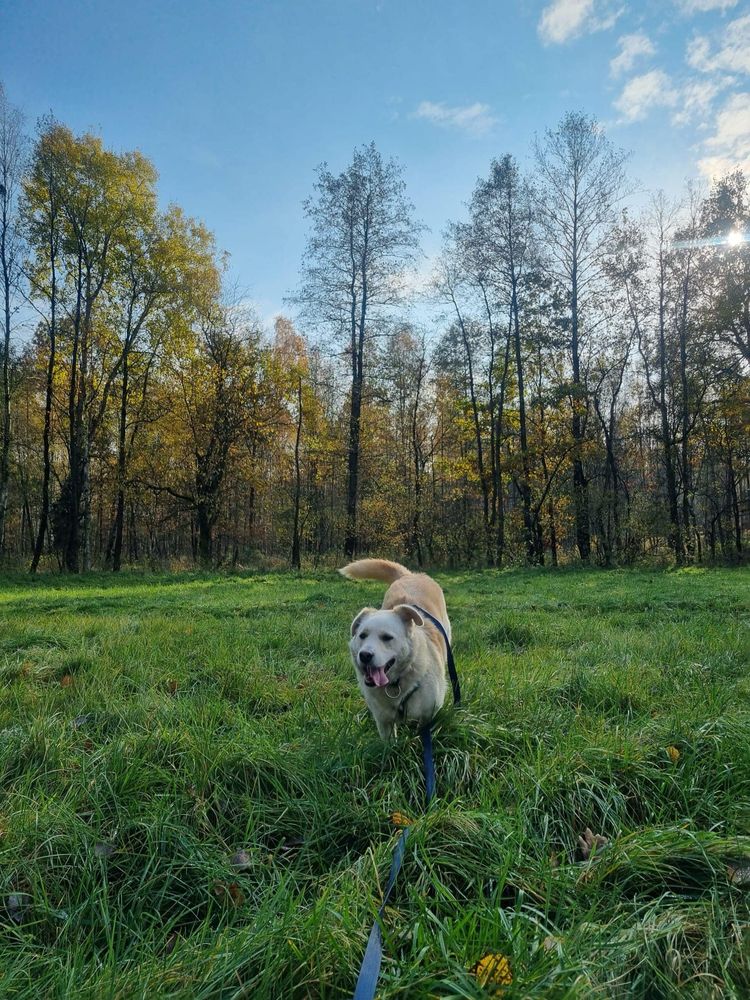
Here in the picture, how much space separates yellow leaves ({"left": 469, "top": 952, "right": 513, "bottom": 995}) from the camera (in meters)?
1.36

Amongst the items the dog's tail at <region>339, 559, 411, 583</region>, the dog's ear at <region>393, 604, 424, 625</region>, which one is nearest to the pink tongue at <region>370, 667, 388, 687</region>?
the dog's ear at <region>393, 604, 424, 625</region>

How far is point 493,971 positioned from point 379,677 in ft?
5.75

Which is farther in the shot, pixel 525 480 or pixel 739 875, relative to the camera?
pixel 525 480

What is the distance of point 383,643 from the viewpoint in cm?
327

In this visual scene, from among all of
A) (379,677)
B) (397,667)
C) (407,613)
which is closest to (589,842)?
(379,677)

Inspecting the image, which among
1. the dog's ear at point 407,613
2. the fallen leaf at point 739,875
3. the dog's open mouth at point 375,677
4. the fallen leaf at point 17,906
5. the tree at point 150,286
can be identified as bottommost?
the fallen leaf at point 17,906

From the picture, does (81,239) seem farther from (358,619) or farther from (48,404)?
(358,619)

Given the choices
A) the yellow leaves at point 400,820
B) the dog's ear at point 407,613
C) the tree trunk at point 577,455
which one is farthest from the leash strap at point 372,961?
the tree trunk at point 577,455

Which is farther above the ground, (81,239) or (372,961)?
(81,239)

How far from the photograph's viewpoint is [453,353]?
25281 millimetres

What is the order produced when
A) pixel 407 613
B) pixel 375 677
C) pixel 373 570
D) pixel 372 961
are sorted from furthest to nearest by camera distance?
1. pixel 373 570
2. pixel 407 613
3. pixel 375 677
4. pixel 372 961

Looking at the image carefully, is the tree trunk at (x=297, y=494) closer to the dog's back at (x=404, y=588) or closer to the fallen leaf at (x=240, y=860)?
the dog's back at (x=404, y=588)

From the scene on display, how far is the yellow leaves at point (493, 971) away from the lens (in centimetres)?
136

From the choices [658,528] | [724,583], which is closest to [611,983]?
[724,583]
